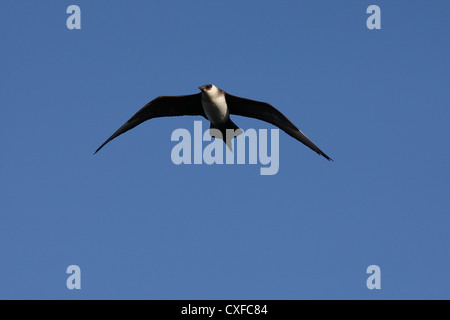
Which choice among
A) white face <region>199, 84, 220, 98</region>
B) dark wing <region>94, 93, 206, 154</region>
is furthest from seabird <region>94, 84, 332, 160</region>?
white face <region>199, 84, 220, 98</region>

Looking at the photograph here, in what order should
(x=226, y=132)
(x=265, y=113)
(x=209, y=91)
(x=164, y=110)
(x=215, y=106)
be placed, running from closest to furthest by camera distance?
(x=209, y=91), (x=215, y=106), (x=226, y=132), (x=265, y=113), (x=164, y=110)

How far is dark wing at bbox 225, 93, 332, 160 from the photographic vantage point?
53.2 feet

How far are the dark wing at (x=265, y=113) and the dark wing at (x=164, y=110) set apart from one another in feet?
2.90

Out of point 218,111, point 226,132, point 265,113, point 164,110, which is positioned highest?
point 164,110

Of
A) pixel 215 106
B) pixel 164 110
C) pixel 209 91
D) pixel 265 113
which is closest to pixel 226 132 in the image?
pixel 215 106

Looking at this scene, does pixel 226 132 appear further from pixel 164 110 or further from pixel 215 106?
pixel 164 110

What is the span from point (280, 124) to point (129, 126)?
401 cm

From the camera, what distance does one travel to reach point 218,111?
621 inches

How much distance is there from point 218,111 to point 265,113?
1512 millimetres

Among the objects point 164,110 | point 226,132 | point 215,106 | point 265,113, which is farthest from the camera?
point 164,110

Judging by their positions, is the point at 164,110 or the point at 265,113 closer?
the point at 265,113

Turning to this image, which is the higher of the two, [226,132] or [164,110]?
[164,110]
